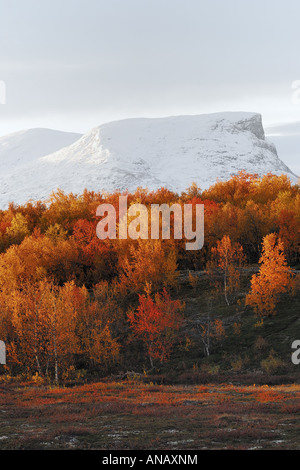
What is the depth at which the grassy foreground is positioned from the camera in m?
14.2

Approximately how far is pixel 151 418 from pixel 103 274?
50065mm

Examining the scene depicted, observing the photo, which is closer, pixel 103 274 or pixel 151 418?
pixel 151 418

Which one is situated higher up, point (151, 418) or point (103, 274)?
point (103, 274)

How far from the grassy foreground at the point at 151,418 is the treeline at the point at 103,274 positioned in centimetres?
1113

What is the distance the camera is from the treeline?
4250 centimetres

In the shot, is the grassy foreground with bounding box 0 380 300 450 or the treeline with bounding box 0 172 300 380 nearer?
the grassy foreground with bounding box 0 380 300 450

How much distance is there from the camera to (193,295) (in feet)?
185

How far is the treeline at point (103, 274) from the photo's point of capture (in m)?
42.5

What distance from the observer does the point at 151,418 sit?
761 inches

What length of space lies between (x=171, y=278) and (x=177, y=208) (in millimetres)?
19350

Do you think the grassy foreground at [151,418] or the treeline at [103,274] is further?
the treeline at [103,274]

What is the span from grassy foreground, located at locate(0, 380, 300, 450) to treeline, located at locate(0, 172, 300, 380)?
36.5 ft

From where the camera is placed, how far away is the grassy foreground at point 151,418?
46.5 feet
